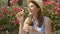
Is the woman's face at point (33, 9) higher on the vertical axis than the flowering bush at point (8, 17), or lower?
higher

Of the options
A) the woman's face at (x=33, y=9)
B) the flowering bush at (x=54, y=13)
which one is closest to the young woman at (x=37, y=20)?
the woman's face at (x=33, y=9)

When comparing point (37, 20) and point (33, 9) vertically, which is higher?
point (33, 9)

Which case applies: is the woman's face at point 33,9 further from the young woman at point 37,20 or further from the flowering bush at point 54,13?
the flowering bush at point 54,13

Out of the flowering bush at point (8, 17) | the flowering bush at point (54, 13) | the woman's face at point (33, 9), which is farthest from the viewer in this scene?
the flowering bush at point (8, 17)

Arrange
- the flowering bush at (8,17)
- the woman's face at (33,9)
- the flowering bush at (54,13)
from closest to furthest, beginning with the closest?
the woman's face at (33,9) < the flowering bush at (54,13) < the flowering bush at (8,17)

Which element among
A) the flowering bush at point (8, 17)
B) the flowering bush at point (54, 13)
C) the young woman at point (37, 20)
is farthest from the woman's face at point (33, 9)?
the flowering bush at point (8, 17)

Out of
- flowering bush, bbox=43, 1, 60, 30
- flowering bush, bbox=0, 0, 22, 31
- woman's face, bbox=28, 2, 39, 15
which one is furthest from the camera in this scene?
flowering bush, bbox=0, 0, 22, 31

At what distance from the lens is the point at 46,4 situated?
3684 mm

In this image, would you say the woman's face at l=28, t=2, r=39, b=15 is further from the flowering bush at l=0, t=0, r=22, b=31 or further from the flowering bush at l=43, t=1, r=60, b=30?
the flowering bush at l=0, t=0, r=22, b=31

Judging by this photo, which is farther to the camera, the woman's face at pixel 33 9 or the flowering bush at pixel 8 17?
the flowering bush at pixel 8 17

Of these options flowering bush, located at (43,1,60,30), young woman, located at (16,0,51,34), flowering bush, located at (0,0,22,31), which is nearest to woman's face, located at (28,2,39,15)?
young woman, located at (16,0,51,34)

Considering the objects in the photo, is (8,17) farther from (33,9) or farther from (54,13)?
(33,9)

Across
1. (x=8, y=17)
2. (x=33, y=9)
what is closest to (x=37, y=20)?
(x=33, y=9)

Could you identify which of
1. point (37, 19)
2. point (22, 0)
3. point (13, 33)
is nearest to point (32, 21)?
point (37, 19)
